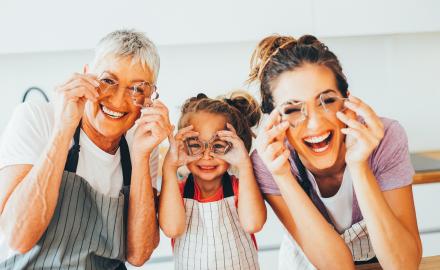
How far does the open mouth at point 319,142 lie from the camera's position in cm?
115

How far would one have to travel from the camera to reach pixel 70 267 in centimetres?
103

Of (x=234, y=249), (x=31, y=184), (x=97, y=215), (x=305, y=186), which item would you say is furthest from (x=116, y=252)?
(x=305, y=186)

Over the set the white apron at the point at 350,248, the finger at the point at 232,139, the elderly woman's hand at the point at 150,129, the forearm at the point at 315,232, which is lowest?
the white apron at the point at 350,248

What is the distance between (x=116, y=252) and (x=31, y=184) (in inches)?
9.7

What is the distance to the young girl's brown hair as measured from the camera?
4.54 feet

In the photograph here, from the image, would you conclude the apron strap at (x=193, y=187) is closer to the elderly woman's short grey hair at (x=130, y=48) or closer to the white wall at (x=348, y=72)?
the elderly woman's short grey hair at (x=130, y=48)

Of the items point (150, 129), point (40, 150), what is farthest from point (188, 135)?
point (40, 150)

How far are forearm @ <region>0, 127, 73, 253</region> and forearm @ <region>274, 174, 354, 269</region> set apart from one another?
0.51 meters

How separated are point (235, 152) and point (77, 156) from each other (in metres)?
0.41

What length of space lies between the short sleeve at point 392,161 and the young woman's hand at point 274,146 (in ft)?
0.80

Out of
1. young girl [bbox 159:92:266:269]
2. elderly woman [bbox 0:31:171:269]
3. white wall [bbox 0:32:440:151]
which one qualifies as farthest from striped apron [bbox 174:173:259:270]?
white wall [bbox 0:32:440:151]

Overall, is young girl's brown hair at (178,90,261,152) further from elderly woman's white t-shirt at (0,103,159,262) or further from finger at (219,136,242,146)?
elderly woman's white t-shirt at (0,103,159,262)

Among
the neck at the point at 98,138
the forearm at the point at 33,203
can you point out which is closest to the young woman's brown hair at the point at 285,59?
the neck at the point at 98,138

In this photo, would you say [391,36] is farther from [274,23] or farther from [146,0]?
[146,0]
